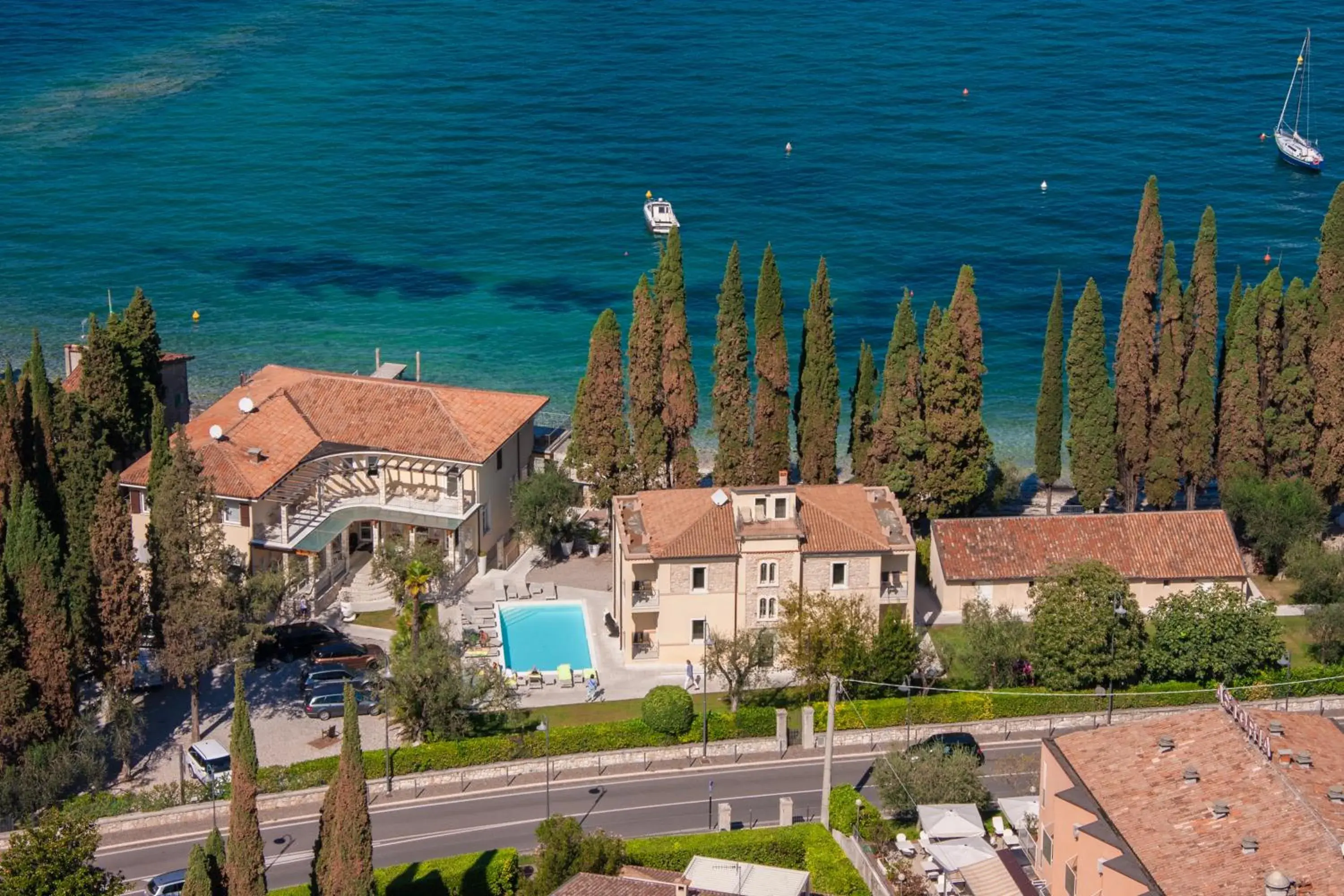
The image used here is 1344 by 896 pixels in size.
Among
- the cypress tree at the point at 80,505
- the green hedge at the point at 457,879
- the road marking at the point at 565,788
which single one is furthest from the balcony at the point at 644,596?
the cypress tree at the point at 80,505

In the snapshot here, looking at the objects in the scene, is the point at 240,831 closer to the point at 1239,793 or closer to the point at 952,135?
the point at 1239,793

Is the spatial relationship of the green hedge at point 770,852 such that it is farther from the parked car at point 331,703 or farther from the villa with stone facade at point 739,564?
the parked car at point 331,703

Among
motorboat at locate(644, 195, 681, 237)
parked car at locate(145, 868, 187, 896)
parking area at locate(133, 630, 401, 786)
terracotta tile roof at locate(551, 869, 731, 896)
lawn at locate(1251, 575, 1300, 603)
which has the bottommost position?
parked car at locate(145, 868, 187, 896)

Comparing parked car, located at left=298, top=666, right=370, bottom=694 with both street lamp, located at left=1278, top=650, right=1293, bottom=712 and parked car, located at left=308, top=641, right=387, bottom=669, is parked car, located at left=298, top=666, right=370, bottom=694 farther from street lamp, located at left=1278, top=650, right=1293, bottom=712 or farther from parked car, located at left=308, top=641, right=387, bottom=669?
street lamp, located at left=1278, top=650, right=1293, bottom=712

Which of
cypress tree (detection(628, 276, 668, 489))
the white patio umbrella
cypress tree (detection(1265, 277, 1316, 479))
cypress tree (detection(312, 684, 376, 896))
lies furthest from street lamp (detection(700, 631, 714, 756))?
cypress tree (detection(1265, 277, 1316, 479))

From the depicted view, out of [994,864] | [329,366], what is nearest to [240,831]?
[994,864]

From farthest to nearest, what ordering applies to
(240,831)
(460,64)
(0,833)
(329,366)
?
(460,64), (329,366), (0,833), (240,831)
